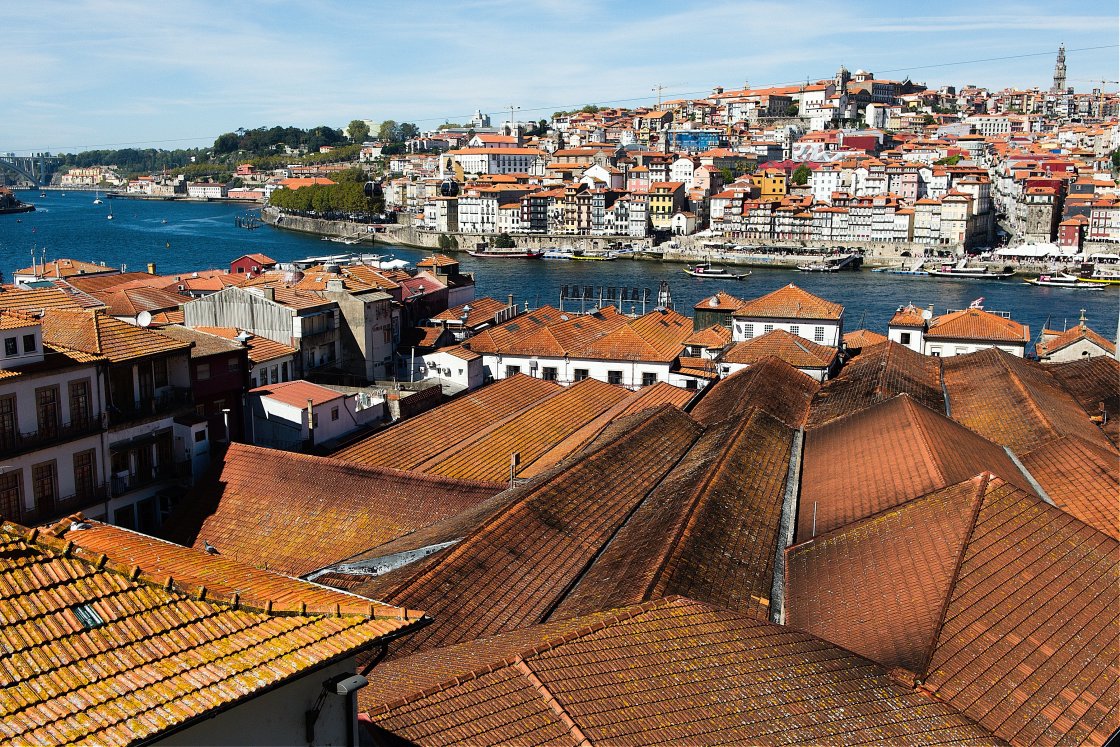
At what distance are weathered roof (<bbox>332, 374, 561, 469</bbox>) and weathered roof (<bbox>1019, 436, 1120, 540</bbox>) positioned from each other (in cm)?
671

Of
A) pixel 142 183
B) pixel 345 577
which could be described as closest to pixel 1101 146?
pixel 345 577

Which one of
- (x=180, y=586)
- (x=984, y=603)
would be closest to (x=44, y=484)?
(x=180, y=586)

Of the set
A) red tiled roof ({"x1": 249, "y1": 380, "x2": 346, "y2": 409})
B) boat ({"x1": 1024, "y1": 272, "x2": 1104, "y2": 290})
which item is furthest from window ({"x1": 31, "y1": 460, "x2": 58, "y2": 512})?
boat ({"x1": 1024, "y1": 272, "x2": 1104, "y2": 290})

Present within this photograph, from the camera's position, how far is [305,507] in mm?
11438

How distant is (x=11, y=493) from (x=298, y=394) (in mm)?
4704

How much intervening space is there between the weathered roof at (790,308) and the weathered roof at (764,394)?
14.0 feet

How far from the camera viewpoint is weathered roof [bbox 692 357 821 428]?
14.8m

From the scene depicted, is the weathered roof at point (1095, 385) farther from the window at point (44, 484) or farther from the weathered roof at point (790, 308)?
the window at point (44, 484)

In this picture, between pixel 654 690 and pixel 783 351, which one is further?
pixel 783 351

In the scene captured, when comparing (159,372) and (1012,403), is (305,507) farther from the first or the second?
(1012,403)

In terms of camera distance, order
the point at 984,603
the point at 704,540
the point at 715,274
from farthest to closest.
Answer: the point at 715,274 < the point at 704,540 < the point at 984,603

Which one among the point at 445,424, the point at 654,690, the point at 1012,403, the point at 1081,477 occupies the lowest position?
the point at 445,424

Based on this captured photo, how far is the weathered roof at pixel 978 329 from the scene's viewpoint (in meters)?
24.1

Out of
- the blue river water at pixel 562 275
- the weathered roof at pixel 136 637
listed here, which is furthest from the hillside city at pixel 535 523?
the blue river water at pixel 562 275
